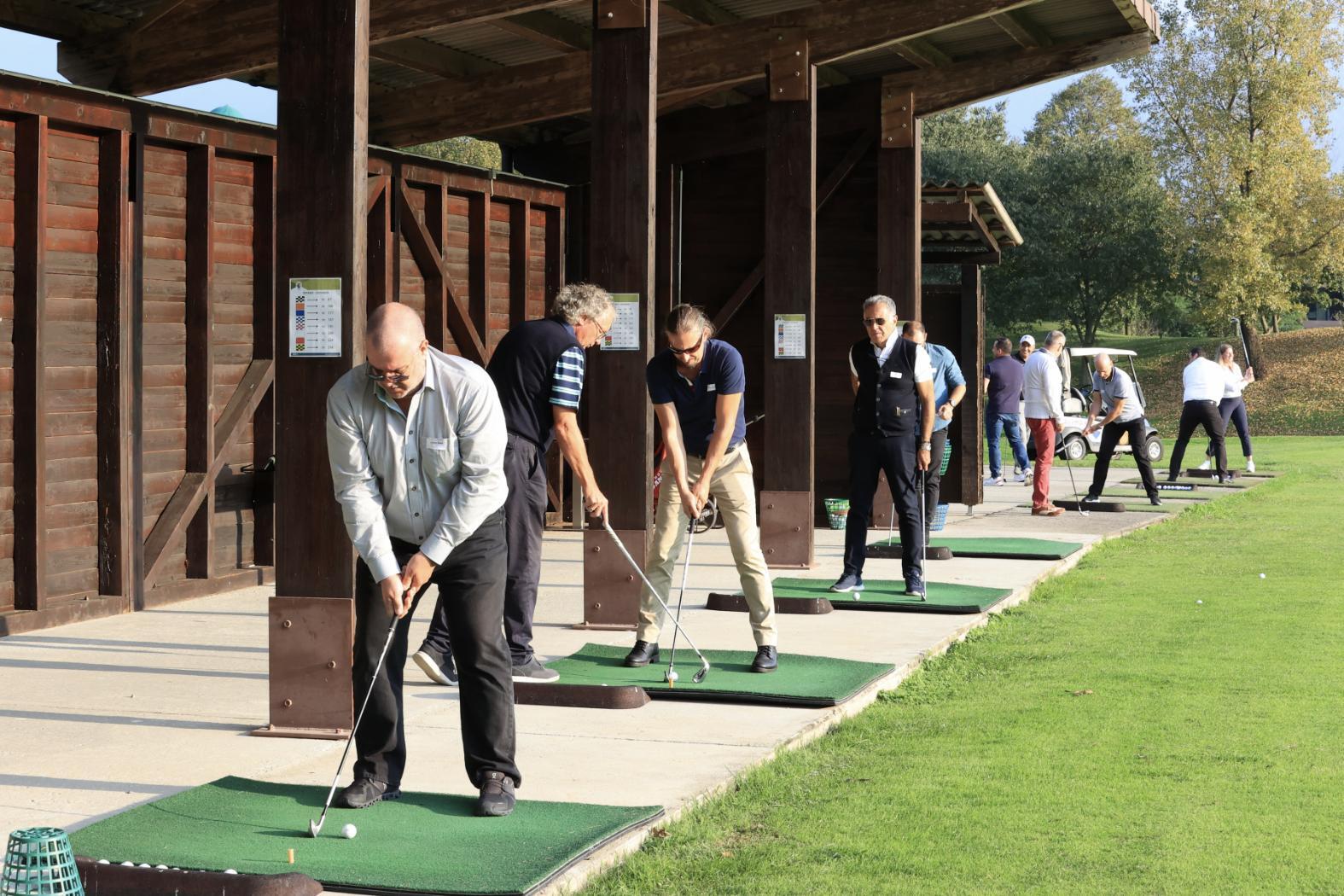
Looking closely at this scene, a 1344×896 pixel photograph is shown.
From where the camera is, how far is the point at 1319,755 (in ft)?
22.1

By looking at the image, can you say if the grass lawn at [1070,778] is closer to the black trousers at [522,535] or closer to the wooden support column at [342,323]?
the black trousers at [522,535]

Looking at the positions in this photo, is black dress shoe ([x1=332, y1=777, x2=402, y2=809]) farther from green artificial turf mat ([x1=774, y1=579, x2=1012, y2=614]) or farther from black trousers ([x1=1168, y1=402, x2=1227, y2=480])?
black trousers ([x1=1168, y1=402, x2=1227, y2=480])

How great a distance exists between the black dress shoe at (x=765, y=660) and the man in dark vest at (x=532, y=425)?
1.08 metres

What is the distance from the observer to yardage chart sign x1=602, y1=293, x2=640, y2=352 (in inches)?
416

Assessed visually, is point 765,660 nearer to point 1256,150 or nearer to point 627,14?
point 627,14

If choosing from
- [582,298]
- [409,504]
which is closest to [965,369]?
[582,298]

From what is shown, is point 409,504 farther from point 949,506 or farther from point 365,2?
point 949,506

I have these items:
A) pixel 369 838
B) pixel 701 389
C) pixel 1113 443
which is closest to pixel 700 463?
pixel 701 389

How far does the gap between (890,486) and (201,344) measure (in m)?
4.92

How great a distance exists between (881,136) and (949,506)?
527cm

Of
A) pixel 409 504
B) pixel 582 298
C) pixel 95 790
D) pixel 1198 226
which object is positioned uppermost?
pixel 1198 226

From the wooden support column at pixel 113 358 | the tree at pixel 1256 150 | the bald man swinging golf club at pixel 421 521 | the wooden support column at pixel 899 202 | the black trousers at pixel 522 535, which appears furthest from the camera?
the tree at pixel 1256 150

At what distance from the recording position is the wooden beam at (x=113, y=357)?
35.6 feet

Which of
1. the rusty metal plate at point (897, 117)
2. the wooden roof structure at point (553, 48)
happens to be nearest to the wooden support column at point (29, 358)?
the wooden roof structure at point (553, 48)
